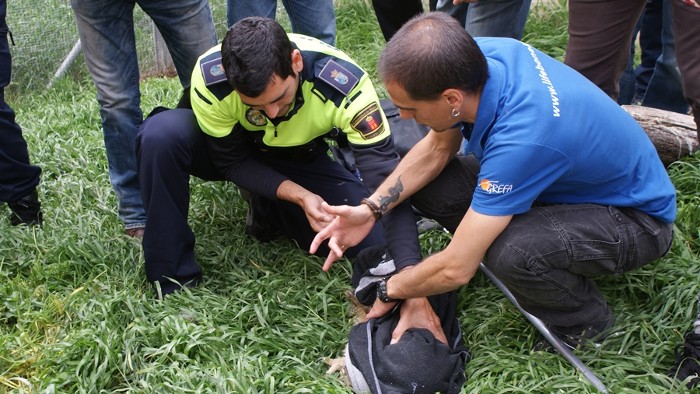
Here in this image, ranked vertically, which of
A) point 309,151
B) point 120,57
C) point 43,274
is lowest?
point 43,274

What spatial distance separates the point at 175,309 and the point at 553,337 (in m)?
1.46

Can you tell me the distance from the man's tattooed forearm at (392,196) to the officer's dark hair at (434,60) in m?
0.58

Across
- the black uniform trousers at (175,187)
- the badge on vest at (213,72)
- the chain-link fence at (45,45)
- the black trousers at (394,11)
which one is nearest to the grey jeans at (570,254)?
the black uniform trousers at (175,187)

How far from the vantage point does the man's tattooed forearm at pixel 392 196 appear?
295 centimetres

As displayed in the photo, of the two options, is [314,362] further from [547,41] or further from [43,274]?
[547,41]

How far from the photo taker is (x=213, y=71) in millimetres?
3104

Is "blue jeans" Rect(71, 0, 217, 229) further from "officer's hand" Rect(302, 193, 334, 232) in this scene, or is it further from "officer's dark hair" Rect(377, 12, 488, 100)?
"officer's dark hair" Rect(377, 12, 488, 100)

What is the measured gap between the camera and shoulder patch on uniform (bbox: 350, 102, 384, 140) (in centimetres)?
308

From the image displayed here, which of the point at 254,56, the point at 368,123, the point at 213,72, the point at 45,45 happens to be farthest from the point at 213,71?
the point at 45,45

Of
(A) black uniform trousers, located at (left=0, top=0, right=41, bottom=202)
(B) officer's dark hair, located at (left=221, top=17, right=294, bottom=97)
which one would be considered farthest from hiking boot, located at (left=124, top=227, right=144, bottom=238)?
(B) officer's dark hair, located at (left=221, top=17, right=294, bottom=97)

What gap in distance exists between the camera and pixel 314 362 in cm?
293

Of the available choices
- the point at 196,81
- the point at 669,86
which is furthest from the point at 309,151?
the point at 669,86

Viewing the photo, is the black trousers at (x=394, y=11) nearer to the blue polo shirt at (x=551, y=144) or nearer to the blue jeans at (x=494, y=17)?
the blue jeans at (x=494, y=17)

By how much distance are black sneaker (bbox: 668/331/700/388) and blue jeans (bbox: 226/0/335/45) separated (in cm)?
236
